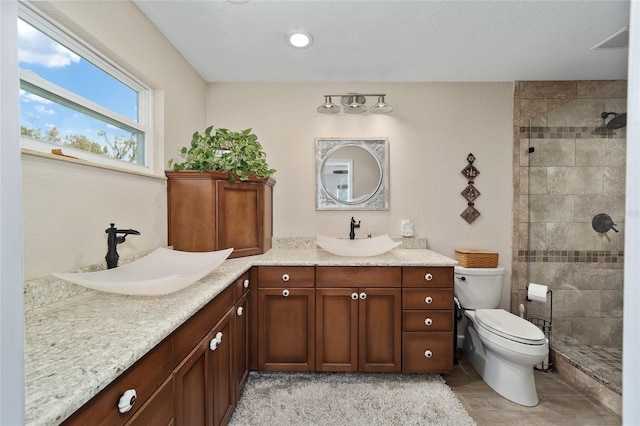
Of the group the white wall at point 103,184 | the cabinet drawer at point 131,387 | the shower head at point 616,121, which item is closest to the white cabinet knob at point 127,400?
the cabinet drawer at point 131,387

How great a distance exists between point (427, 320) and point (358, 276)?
1.85 feet

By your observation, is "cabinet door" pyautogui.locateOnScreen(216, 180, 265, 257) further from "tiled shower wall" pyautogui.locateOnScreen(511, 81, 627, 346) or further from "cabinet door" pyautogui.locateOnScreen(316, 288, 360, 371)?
"tiled shower wall" pyautogui.locateOnScreen(511, 81, 627, 346)

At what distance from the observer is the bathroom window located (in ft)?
3.67

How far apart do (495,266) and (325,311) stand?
1.50m

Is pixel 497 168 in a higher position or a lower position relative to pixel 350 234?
higher

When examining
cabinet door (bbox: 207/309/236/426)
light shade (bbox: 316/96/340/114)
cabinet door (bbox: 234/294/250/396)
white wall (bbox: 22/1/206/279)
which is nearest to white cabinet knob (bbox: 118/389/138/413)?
cabinet door (bbox: 207/309/236/426)

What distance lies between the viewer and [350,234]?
244 centimetres

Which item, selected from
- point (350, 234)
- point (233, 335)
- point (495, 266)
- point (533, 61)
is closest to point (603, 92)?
point (533, 61)

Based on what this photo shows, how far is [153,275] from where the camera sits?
143 cm

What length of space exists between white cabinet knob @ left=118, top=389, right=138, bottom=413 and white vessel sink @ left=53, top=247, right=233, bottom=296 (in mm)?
398

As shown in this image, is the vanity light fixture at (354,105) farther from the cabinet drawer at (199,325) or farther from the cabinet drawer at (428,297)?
the cabinet drawer at (199,325)

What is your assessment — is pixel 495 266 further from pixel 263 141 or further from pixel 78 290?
pixel 78 290

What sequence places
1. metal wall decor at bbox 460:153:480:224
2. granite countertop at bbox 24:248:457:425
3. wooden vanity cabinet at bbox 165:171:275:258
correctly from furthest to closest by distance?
metal wall decor at bbox 460:153:480:224, wooden vanity cabinet at bbox 165:171:275:258, granite countertop at bbox 24:248:457:425

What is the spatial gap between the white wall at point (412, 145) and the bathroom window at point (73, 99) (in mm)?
982
